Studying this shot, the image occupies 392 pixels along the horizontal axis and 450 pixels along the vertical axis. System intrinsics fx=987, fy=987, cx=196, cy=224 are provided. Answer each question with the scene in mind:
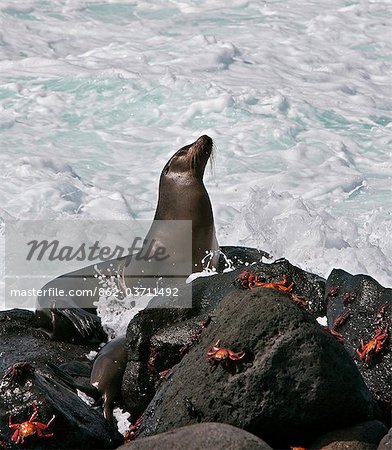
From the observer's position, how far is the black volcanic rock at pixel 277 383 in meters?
4.85

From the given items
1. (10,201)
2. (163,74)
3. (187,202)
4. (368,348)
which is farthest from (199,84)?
(368,348)

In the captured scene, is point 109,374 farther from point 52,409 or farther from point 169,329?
point 52,409

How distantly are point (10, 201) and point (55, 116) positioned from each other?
169 inches

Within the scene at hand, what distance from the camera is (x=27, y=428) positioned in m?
5.11

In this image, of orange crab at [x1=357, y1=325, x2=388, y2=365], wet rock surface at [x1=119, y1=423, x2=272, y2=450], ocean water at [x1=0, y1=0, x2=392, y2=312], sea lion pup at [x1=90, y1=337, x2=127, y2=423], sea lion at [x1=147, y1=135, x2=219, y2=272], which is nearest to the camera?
wet rock surface at [x1=119, y1=423, x2=272, y2=450]

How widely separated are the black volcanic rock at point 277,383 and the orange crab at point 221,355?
3 cm

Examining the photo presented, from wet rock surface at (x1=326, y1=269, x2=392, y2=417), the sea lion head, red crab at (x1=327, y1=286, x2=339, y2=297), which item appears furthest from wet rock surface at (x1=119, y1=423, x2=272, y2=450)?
the sea lion head

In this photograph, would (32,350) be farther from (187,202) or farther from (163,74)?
(163,74)

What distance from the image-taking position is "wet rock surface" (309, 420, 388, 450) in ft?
16.0

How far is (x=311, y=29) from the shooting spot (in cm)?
2584

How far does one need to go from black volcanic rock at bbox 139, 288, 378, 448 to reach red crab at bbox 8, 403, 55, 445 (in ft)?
2.12

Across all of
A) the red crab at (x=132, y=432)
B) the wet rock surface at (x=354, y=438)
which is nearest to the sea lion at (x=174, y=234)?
the red crab at (x=132, y=432)

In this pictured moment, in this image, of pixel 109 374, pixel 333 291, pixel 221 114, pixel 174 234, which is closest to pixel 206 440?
pixel 109 374

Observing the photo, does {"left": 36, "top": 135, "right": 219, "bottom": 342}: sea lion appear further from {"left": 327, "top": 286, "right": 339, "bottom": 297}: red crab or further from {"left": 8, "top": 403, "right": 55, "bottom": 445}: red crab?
{"left": 8, "top": 403, "right": 55, "bottom": 445}: red crab
